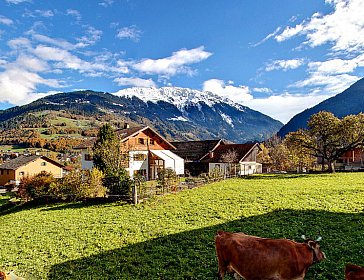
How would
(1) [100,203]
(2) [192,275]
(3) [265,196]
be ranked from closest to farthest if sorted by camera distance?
1. (2) [192,275]
2. (3) [265,196]
3. (1) [100,203]

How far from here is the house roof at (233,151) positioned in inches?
1538

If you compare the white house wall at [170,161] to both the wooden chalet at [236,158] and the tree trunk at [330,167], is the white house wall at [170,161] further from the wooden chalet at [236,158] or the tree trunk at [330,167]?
the tree trunk at [330,167]

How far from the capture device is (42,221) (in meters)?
13.9

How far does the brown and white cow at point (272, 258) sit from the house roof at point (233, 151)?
3337 cm

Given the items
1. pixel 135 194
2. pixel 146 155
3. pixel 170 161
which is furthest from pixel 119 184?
pixel 146 155

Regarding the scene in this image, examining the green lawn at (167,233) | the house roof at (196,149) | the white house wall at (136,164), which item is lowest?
the green lawn at (167,233)

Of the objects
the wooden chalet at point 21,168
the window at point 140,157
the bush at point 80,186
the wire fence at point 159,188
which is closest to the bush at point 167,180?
the wire fence at point 159,188

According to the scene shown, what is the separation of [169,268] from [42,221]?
9.59 metres

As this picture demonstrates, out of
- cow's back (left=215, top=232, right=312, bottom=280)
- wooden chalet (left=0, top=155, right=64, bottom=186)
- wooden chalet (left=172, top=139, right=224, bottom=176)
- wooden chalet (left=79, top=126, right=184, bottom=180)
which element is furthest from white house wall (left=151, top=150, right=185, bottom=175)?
cow's back (left=215, top=232, right=312, bottom=280)

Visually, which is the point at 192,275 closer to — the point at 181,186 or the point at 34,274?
the point at 34,274

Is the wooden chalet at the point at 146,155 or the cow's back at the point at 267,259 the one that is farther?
the wooden chalet at the point at 146,155

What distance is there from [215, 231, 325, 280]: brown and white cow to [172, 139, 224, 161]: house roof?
118ft

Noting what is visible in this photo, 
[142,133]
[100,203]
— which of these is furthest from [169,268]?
[142,133]

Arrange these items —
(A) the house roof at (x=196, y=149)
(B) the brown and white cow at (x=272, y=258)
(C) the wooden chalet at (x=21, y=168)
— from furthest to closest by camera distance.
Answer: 1. (C) the wooden chalet at (x=21, y=168)
2. (A) the house roof at (x=196, y=149)
3. (B) the brown and white cow at (x=272, y=258)
